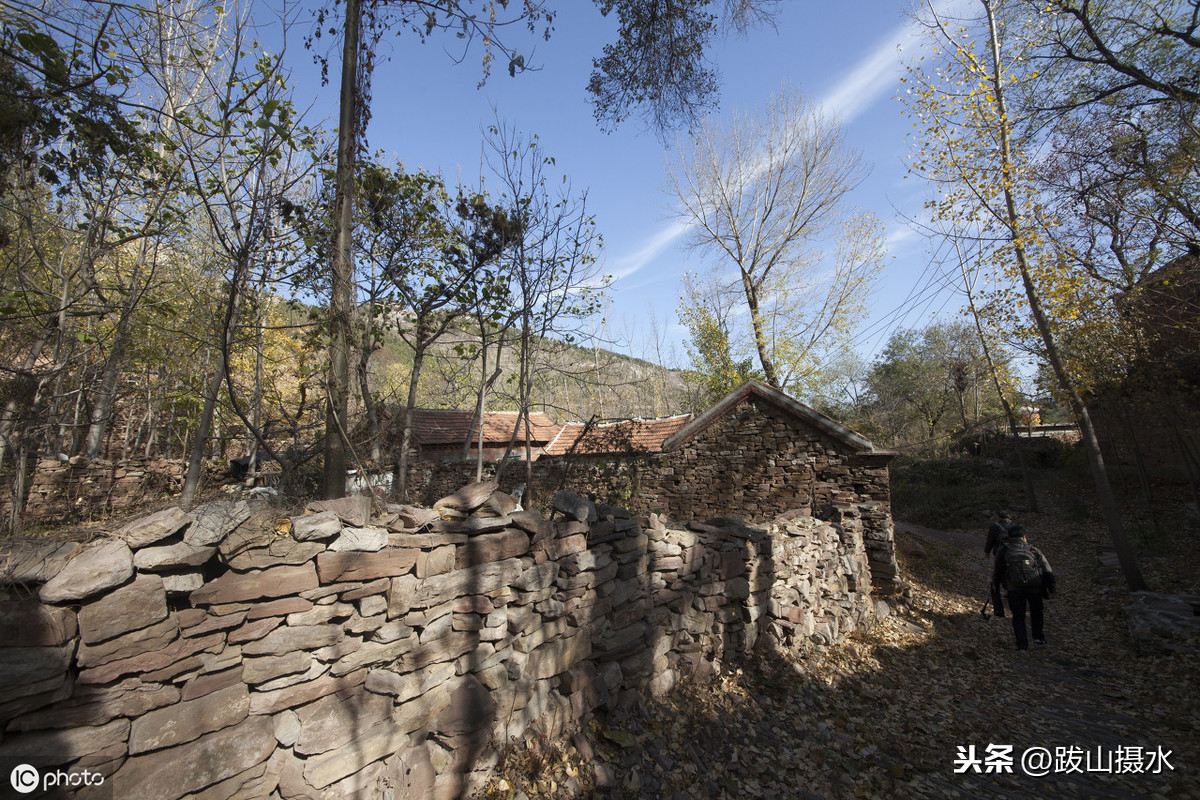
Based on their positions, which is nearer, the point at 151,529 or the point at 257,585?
the point at 151,529

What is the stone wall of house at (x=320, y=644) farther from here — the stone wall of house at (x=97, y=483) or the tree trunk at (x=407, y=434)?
the stone wall of house at (x=97, y=483)

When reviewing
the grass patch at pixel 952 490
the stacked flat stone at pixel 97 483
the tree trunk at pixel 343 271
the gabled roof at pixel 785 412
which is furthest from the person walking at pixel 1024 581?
the stacked flat stone at pixel 97 483

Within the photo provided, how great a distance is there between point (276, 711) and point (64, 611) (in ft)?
3.37

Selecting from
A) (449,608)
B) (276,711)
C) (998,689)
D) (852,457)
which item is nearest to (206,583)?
(276,711)

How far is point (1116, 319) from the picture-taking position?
9164 mm

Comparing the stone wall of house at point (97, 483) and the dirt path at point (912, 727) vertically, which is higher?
the stone wall of house at point (97, 483)

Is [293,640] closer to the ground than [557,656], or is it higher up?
higher up

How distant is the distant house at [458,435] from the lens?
61.8ft

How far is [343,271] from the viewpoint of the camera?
4305 mm

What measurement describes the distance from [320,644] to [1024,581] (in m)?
8.33

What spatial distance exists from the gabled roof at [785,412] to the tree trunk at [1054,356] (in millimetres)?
3331

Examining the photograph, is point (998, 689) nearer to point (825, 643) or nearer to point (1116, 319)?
point (825, 643)

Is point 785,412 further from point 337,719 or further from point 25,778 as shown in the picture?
point 25,778

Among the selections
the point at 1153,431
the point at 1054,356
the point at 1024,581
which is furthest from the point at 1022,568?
the point at 1153,431
